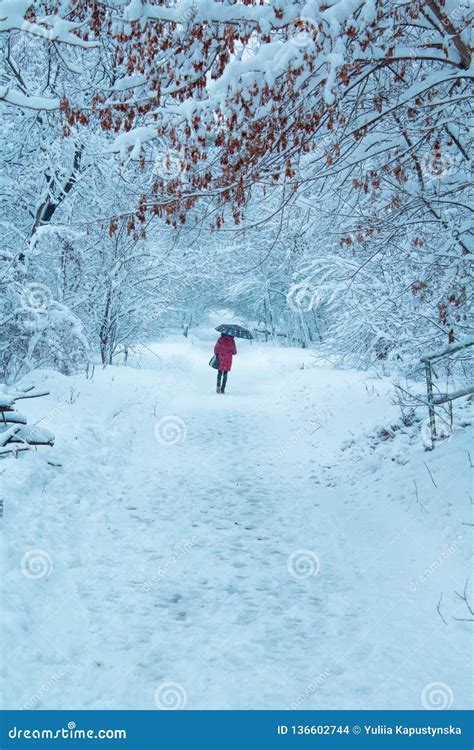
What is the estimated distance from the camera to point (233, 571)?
4672mm

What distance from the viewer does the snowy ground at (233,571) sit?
317cm

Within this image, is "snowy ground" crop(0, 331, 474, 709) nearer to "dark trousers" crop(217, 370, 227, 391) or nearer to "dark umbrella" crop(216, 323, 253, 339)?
"dark trousers" crop(217, 370, 227, 391)

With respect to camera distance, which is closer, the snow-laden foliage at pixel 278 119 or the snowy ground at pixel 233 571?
the snowy ground at pixel 233 571

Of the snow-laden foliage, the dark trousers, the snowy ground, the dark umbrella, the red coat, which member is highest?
the snow-laden foliage

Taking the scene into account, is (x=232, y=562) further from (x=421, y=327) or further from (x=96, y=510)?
(x=421, y=327)

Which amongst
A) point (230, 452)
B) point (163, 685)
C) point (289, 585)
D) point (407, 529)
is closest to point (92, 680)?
point (163, 685)

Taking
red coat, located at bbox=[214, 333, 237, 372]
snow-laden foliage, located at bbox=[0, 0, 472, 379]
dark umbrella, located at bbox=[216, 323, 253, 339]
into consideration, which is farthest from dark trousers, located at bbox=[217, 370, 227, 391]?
snow-laden foliage, located at bbox=[0, 0, 472, 379]

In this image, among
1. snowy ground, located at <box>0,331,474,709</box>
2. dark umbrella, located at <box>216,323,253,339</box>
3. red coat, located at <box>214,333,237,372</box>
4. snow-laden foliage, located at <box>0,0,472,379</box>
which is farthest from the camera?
dark umbrella, located at <box>216,323,253,339</box>

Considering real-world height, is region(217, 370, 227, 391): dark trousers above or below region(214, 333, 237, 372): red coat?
below

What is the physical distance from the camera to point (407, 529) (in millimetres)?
5520

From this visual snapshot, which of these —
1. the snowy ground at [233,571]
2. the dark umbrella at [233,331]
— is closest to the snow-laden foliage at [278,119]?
the snowy ground at [233,571]

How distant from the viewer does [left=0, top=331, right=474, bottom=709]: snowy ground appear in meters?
3.17

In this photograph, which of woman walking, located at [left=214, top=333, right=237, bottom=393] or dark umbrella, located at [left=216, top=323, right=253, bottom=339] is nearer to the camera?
woman walking, located at [left=214, top=333, right=237, bottom=393]

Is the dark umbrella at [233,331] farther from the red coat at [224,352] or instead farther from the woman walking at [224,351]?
the red coat at [224,352]
